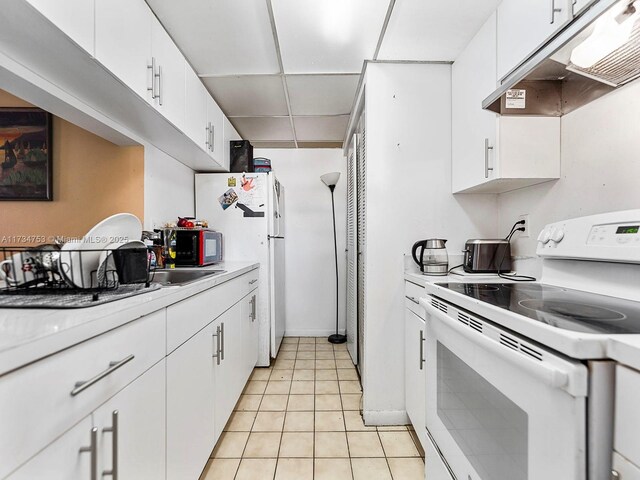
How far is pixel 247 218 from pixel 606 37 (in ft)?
7.56

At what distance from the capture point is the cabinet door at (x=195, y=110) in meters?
1.87

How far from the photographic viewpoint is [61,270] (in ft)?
3.05

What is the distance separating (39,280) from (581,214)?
207 cm

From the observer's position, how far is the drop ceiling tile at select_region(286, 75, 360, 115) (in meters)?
2.16

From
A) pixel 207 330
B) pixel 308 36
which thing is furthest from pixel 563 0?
pixel 207 330

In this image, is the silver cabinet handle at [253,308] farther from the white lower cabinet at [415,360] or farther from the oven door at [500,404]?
the oven door at [500,404]

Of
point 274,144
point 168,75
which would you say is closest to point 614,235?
point 168,75

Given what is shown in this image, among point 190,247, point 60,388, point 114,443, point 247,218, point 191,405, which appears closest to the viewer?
point 60,388

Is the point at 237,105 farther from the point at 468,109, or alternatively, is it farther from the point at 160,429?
the point at 160,429

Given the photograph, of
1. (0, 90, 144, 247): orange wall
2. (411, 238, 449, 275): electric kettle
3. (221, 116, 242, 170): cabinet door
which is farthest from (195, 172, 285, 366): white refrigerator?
(411, 238, 449, 275): electric kettle

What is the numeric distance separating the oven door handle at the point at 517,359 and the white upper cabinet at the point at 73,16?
153 cm

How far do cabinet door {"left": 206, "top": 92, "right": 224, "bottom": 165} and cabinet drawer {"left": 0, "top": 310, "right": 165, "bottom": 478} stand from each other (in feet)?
5.61

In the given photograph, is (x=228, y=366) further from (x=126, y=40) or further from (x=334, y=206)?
(x=334, y=206)

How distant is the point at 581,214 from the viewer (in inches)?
51.9
